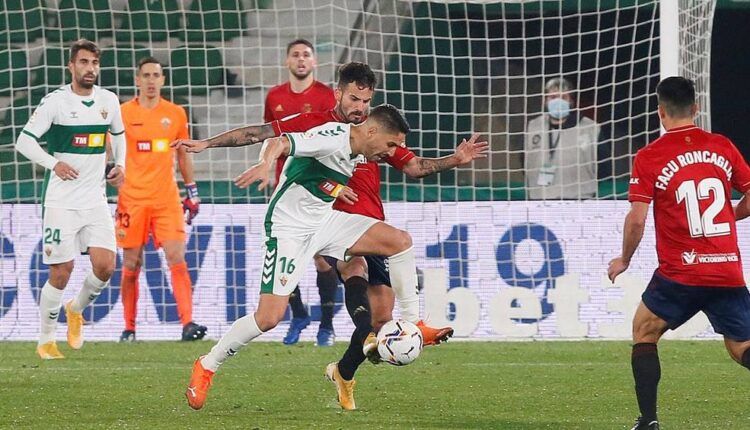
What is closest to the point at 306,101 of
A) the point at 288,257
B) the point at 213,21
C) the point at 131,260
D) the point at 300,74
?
the point at 300,74

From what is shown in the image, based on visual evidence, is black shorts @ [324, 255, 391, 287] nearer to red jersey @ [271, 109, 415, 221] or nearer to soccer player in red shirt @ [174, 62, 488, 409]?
soccer player in red shirt @ [174, 62, 488, 409]

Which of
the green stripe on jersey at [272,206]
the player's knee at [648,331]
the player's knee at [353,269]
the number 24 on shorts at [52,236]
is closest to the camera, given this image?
the player's knee at [648,331]

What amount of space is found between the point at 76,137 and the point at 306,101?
1814 mm

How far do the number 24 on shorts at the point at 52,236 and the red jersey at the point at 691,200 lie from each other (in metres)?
5.37

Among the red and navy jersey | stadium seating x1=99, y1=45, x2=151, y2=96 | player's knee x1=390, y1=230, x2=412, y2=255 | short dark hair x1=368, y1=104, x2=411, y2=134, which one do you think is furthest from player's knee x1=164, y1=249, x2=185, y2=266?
short dark hair x1=368, y1=104, x2=411, y2=134

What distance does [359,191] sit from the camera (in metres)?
9.00

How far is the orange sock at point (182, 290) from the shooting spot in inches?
474

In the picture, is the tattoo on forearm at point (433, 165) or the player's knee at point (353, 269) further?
the player's knee at point (353, 269)

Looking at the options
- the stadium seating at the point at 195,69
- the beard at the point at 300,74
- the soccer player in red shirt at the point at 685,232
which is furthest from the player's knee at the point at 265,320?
the stadium seating at the point at 195,69

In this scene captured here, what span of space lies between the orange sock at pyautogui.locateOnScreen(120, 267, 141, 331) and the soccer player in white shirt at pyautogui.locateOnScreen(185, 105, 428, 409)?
4395 millimetres

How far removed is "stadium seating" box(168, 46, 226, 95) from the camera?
14.0m

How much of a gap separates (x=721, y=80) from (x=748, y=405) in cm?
821

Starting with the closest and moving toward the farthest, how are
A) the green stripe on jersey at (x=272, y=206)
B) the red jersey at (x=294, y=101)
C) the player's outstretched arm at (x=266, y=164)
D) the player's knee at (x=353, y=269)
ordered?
the player's outstretched arm at (x=266, y=164), the green stripe on jersey at (x=272, y=206), the player's knee at (x=353, y=269), the red jersey at (x=294, y=101)

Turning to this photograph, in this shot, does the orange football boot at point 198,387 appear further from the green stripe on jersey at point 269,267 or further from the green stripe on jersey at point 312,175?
the green stripe on jersey at point 312,175
